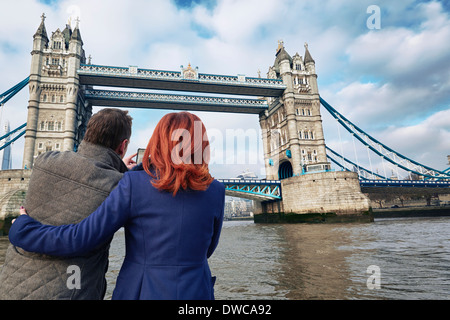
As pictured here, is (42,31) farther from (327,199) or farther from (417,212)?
(417,212)

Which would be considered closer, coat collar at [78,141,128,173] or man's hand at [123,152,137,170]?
coat collar at [78,141,128,173]

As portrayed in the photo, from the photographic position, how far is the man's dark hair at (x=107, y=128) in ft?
4.64

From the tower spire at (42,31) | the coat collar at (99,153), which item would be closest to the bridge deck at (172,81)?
the tower spire at (42,31)

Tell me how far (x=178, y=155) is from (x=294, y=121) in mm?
30615

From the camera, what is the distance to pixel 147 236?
3.83 ft

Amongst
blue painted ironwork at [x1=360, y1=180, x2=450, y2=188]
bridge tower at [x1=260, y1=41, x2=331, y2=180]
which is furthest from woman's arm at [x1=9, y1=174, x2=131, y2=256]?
blue painted ironwork at [x1=360, y1=180, x2=450, y2=188]

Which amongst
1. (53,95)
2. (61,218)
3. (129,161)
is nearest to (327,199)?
(129,161)

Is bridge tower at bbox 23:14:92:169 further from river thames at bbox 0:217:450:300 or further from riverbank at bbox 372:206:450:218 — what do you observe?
riverbank at bbox 372:206:450:218

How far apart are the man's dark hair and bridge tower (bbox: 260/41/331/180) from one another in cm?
2730

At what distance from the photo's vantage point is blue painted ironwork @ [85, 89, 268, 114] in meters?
29.8

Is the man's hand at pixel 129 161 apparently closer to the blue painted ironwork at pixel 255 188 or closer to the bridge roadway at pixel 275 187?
the bridge roadway at pixel 275 187

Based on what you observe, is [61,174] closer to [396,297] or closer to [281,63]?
[396,297]
